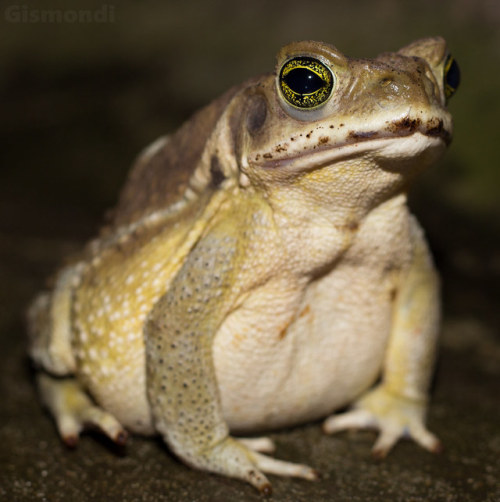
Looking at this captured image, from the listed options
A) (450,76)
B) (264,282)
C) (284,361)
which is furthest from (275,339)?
(450,76)

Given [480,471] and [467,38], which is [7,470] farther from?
[467,38]

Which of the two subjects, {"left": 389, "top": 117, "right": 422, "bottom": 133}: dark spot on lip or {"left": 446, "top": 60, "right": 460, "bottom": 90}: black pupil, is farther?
{"left": 446, "top": 60, "right": 460, "bottom": 90}: black pupil

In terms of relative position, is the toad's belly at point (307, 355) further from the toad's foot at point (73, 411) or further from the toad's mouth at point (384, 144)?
the toad's mouth at point (384, 144)

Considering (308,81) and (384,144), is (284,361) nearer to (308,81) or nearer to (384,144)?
(384,144)

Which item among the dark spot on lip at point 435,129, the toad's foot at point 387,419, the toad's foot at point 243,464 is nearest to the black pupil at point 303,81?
the dark spot on lip at point 435,129

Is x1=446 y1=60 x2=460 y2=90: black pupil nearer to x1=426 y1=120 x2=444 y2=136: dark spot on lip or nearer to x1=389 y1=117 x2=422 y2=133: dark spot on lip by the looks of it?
x1=426 y1=120 x2=444 y2=136: dark spot on lip

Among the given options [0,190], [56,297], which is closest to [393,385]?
[56,297]

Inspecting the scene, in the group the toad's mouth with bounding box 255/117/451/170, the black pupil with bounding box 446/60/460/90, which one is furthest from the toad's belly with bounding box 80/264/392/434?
the black pupil with bounding box 446/60/460/90
